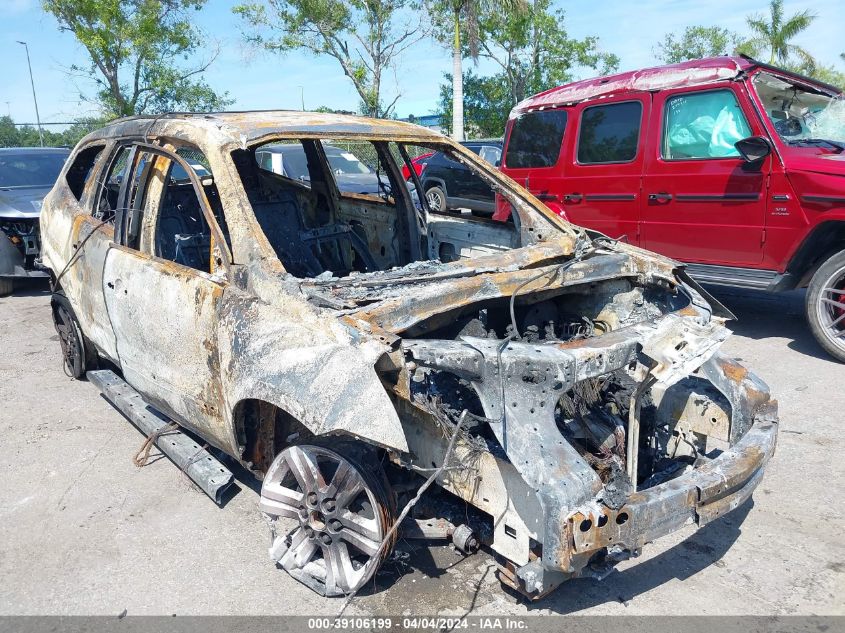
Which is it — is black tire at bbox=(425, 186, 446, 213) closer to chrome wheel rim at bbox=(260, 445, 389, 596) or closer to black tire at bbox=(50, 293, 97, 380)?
black tire at bbox=(50, 293, 97, 380)

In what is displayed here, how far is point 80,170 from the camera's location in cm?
498

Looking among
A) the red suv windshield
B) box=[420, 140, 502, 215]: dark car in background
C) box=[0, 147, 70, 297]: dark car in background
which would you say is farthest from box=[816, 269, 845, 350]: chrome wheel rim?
box=[0, 147, 70, 297]: dark car in background

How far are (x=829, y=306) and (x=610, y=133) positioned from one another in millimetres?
2531

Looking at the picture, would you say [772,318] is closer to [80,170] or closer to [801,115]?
[801,115]

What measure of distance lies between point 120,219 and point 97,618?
220 cm

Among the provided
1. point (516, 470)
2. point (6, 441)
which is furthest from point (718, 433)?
point (6, 441)

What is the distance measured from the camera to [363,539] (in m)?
2.77

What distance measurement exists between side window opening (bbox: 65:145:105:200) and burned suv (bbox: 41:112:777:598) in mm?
416

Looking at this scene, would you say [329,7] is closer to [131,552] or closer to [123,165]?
[123,165]

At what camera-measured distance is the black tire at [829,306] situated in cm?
529

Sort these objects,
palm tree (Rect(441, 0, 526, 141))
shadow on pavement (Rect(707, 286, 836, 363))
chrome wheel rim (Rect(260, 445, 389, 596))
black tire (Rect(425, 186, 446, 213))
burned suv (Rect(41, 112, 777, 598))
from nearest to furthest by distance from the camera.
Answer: burned suv (Rect(41, 112, 777, 598))
chrome wheel rim (Rect(260, 445, 389, 596))
shadow on pavement (Rect(707, 286, 836, 363))
black tire (Rect(425, 186, 446, 213))
palm tree (Rect(441, 0, 526, 141))

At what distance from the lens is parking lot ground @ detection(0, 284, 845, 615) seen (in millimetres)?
2832

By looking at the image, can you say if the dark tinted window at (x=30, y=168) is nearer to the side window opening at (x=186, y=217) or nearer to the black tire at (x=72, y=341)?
the black tire at (x=72, y=341)

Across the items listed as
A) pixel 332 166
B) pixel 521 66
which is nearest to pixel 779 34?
pixel 521 66
